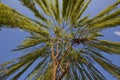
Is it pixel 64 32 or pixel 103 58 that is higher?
pixel 64 32

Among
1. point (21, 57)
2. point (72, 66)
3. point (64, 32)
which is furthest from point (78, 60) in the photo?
point (21, 57)

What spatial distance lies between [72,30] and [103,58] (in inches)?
69.3

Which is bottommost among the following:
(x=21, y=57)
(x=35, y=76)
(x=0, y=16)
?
(x=35, y=76)

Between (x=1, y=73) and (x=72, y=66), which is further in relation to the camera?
(x=72, y=66)

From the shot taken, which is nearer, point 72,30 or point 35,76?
point 72,30

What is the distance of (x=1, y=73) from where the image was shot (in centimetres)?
1066

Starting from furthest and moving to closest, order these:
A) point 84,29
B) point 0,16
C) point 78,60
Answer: point 78,60 → point 84,29 → point 0,16

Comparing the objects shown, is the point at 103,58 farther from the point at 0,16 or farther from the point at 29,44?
the point at 0,16

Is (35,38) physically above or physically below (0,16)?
below

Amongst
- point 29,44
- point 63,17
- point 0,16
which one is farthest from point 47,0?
point 0,16

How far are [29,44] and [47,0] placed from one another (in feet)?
5.72

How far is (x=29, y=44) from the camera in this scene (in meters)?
11.6

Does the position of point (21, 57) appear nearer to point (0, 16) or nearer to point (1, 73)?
point (1, 73)

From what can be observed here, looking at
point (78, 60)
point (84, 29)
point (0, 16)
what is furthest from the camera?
point (78, 60)
